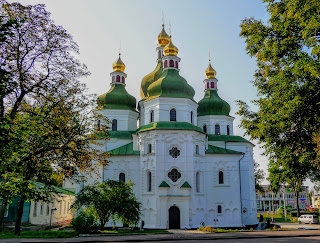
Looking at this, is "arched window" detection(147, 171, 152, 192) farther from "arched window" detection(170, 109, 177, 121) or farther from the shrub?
the shrub

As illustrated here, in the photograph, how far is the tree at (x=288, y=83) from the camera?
13.4 meters

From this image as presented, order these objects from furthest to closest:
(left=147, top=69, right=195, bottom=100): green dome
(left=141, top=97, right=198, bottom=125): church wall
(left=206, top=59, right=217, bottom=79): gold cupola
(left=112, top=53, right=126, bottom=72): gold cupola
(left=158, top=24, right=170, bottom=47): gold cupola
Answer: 1. (left=206, top=59, right=217, bottom=79): gold cupola
2. (left=158, top=24, right=170, bottom=47): gold cupola
3. (left=112, top=53, right=126, bottom=72): gold cupola
4. (left=147, top=69, right=195, bottom=100): green dome
5. (left=141, top=97, right=198, bottom=125): church wall

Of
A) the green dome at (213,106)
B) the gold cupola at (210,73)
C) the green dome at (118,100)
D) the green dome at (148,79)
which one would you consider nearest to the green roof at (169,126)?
the green dome at (118,100)

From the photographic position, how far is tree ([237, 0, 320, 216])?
44.1 ft

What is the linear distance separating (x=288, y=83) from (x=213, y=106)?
78.7 ft

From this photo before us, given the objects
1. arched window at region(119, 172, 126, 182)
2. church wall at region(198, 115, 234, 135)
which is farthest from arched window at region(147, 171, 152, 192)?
church wall at region(198, 115, 234, 135)

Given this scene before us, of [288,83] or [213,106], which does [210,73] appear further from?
[288,83]

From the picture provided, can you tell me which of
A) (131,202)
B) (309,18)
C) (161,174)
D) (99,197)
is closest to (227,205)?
(161,174)

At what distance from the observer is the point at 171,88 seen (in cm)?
3127

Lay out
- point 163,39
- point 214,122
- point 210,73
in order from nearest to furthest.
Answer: point 214,122
point 163,39
point 210,73

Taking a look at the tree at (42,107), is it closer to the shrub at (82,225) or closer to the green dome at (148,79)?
the shrub at (82,225)

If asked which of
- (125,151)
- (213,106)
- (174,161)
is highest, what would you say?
(213,106)

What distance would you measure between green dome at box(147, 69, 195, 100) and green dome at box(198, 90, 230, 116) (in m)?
6.72

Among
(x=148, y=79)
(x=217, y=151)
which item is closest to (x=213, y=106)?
(x=217, y=151)
